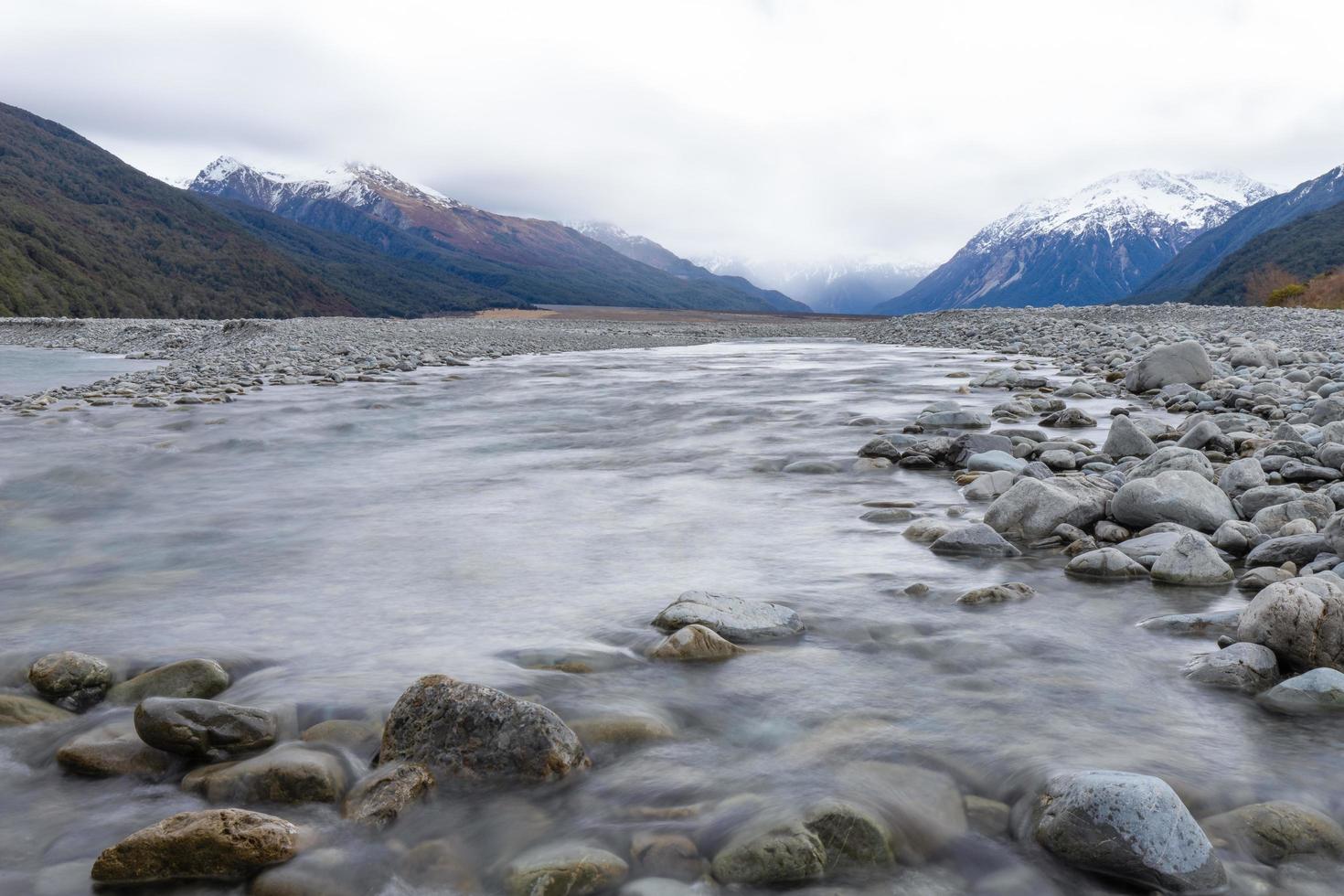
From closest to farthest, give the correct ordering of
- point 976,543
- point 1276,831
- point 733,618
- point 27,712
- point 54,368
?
point 1276,831 → point 27,712 → point 733,618 → point 976,543 → point 54,368

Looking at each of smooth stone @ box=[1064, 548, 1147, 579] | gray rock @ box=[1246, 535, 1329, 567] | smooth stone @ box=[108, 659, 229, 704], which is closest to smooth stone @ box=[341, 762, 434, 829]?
smooth stone @ box=[108, 659, 229, 704]

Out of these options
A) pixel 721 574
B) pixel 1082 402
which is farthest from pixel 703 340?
pixel 721 574

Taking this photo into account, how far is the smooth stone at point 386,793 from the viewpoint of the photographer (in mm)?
2746

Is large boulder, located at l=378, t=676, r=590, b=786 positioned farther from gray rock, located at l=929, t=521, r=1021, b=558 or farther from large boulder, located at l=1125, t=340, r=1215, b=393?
large boulder, located at l=1125, t=340, r=1215, b=393

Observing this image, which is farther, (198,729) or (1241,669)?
(1241,669)

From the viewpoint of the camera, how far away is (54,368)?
2678 centimetres

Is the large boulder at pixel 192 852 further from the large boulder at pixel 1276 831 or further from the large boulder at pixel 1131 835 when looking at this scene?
the large boulder at pixel 1276 831

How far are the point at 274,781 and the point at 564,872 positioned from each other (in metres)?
1.08

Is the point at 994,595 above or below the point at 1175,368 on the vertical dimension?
below

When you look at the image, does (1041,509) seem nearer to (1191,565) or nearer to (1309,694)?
(1191,565)

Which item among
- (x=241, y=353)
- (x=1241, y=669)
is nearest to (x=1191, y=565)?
(x=1241, y=669)

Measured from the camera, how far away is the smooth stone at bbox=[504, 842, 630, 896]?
2445 millimetres

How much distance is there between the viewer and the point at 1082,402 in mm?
12273

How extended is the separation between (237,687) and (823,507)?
14.7ft
